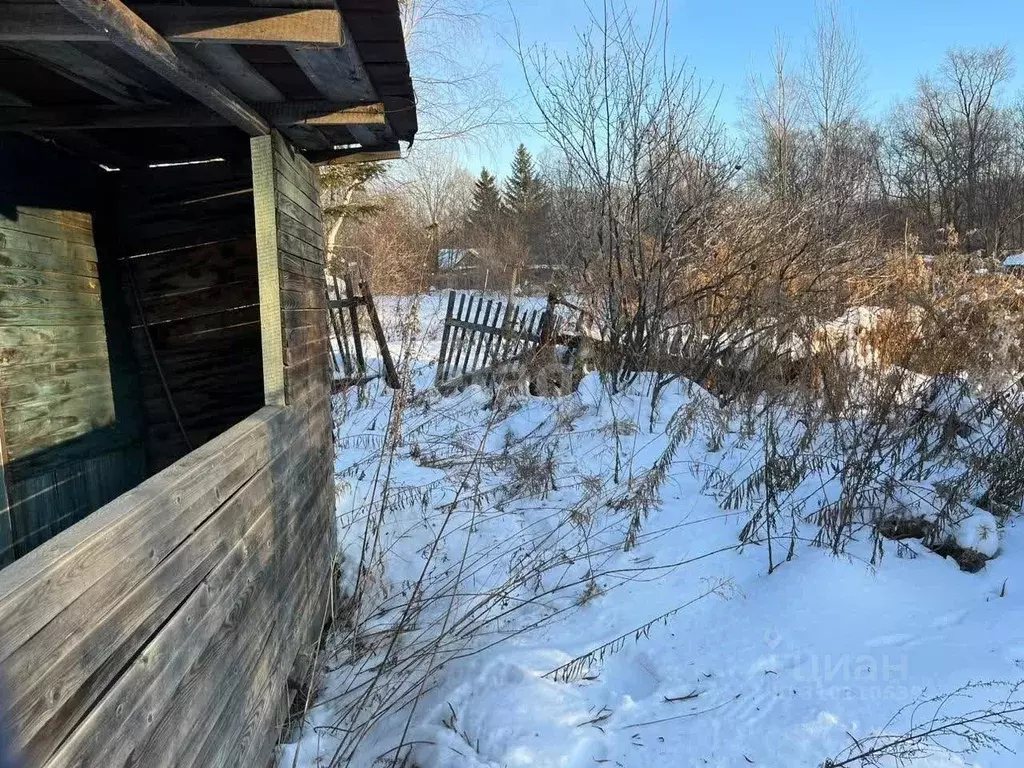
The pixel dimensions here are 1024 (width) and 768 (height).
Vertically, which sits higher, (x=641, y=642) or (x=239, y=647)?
(x=239, y=647)

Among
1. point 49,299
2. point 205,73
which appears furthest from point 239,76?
point 49,299

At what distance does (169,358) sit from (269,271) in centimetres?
178

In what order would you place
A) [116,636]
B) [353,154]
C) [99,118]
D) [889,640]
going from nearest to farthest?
[116,636] < [99,118] < [889,640] < [353,154]

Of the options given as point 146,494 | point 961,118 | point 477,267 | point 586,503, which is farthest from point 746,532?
point 961,118

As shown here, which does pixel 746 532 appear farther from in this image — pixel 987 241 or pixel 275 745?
pixel 987 241

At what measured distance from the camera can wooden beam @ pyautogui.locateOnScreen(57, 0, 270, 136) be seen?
1683mm

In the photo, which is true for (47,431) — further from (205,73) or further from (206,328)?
(205,73)

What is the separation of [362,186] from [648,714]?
43.2 ft

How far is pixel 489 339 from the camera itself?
28.9 feet

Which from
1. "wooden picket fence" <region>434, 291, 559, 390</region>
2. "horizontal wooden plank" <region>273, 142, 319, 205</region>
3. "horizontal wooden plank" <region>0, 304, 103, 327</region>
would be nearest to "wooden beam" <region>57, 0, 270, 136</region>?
"horizontal wooden plank" <region>273, 142, 319, 205</region>

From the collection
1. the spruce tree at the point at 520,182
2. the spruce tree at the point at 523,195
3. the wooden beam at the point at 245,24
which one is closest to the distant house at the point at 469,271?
the spruce tree at the point at 523,195

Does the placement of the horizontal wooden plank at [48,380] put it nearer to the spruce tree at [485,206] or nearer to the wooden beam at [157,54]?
the wooden beam at [157,54]

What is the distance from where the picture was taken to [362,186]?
14.0 m

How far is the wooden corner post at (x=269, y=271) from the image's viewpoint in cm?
292
